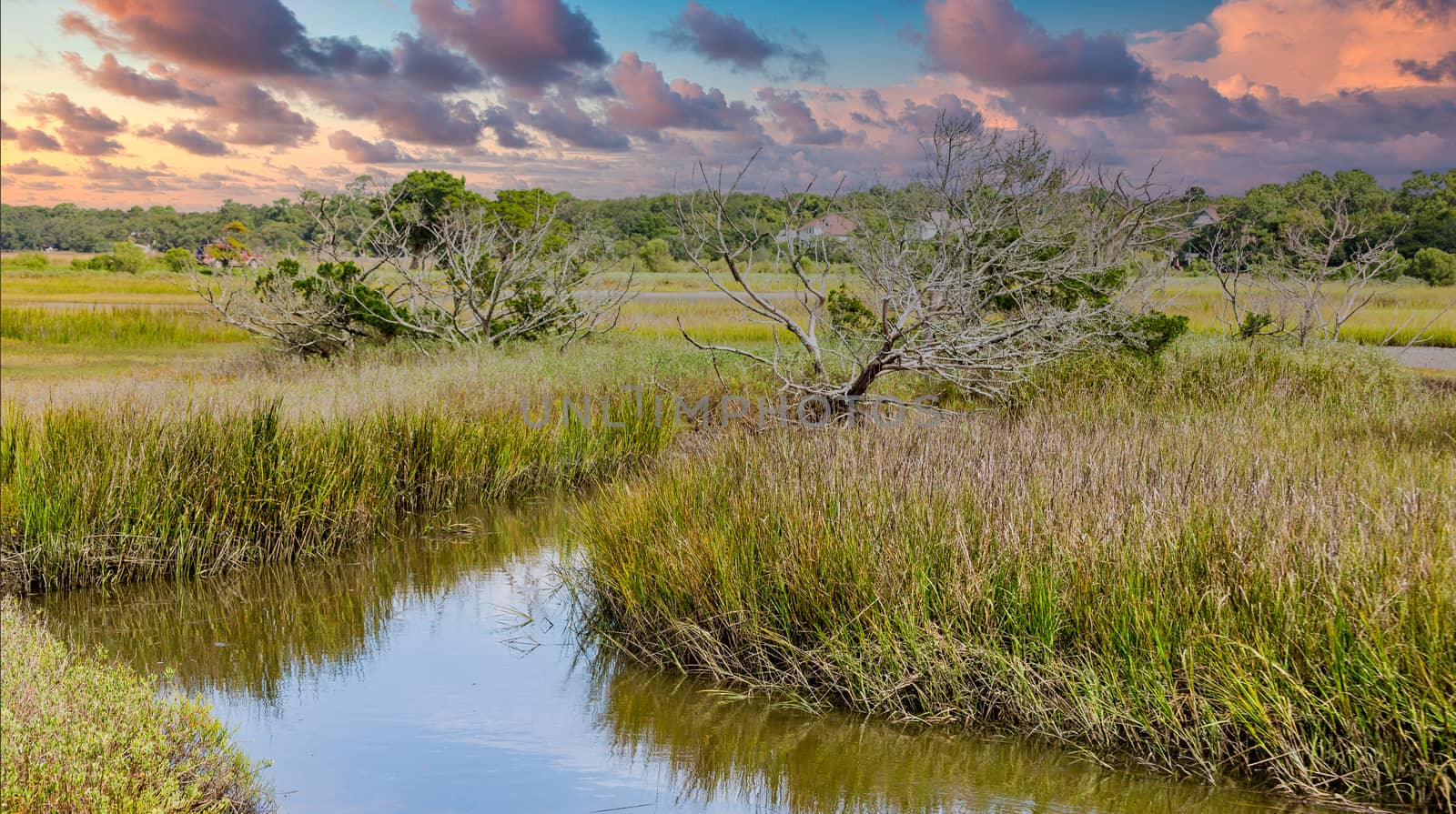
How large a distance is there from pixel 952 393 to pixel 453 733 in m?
9.01

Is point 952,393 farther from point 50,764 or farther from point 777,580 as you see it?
point 50,764

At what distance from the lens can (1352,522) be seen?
525 centimetres

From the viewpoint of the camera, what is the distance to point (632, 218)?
6400 centimetres

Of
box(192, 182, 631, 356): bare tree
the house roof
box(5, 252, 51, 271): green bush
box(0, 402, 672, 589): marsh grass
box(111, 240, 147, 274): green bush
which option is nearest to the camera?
box(0, 402, 672, 589): marsh grass

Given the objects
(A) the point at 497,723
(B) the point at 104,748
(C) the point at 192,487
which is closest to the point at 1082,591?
(A) the point at 497,723

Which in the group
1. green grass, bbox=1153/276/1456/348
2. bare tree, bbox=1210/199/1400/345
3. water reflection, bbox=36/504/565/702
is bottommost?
water reflection, bbox=36/504/565/702

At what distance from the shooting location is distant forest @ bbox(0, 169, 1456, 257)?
1303 inches

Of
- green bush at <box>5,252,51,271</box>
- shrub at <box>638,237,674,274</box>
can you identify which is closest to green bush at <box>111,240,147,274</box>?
green bush at <box>5,252,51,271</box>

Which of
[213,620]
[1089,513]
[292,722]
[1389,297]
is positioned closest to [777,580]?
[1089,513]

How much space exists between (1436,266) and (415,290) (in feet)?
132

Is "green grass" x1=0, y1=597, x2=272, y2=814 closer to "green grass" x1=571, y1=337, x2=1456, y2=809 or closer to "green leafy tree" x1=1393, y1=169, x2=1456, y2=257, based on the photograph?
"green grass" x1=571, y1=337, x2=1456, y2=809

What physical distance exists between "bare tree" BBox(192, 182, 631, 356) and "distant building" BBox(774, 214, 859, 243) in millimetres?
5037

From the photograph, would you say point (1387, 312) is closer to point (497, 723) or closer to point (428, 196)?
point (428, 196)

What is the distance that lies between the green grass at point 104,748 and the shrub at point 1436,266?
1865 inches
